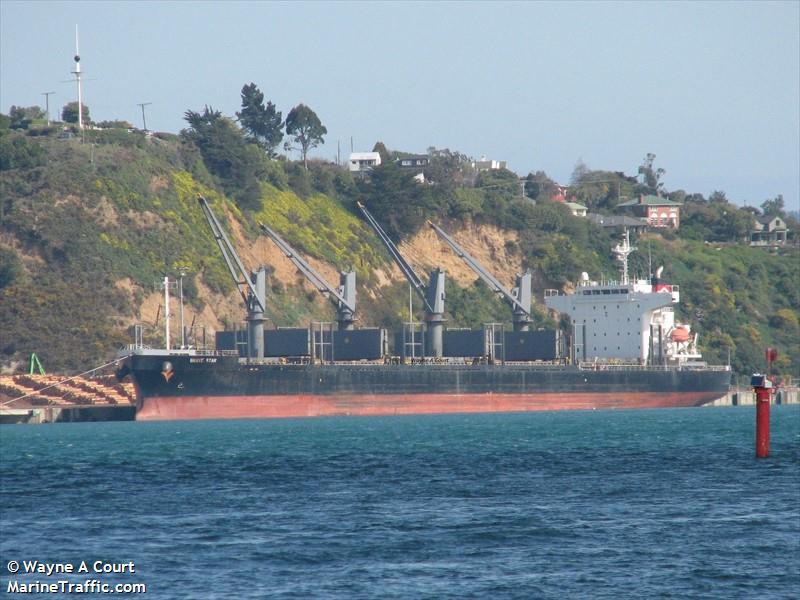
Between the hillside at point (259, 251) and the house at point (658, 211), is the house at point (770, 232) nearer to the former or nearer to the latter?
the house at point (658, 211)

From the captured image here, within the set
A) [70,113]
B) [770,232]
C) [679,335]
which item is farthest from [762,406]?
[770,232]

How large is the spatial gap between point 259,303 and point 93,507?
53.6 m

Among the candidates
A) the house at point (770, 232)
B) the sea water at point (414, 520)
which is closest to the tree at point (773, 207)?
the house at point (770, 232)

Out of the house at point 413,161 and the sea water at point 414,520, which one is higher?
the house at point 413,161

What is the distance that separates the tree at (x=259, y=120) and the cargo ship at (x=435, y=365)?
42.7 m

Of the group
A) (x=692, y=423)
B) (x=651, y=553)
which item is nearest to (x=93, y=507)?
(x=651, y=553)

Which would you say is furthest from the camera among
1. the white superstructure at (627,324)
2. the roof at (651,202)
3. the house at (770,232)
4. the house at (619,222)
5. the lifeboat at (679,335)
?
the house at (770,232)

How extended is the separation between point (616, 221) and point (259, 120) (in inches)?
1576

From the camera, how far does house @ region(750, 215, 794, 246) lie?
16150 centimetres

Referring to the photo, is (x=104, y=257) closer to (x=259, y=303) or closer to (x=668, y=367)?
(x=259, y=303)

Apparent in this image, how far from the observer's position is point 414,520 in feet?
91.5

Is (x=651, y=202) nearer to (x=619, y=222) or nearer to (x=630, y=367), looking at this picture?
(x=619, y=222)

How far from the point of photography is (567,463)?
41.0 meters

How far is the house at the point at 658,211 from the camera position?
159 meters
